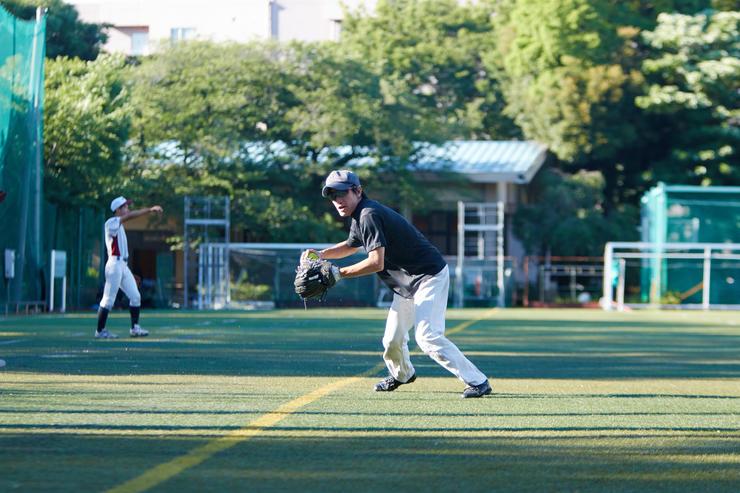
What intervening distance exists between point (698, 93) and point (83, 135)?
911 inches

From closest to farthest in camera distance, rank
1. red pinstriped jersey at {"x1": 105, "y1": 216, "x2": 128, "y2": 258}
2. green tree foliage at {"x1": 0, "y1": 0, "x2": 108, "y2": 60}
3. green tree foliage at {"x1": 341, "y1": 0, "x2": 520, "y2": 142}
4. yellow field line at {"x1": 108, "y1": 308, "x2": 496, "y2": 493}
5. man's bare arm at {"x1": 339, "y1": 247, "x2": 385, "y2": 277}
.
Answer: yellow field line at {"x1": 108, "y1": 308, "x2": 496, "y2": 493} → man's bare arm at {"x1": 339, "y1": 247, "x2": 385, "y2": 277} → red pinstriped jersey at {"x1": 105, "y1": 216, "x2": 128, "y2": 258} → green tree foliage at {"x1": 0, "y1": 0, "x2": 108, "y2": 60} → green tree foliage at {"x1": 341, "y1": 0, "x2": 520, "y2": 142}

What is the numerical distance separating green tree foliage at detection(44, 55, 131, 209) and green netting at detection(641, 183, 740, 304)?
17.5 m

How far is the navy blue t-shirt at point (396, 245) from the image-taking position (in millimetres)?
7602

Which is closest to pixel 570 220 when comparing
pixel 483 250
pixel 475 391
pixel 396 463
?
pixel 483 250

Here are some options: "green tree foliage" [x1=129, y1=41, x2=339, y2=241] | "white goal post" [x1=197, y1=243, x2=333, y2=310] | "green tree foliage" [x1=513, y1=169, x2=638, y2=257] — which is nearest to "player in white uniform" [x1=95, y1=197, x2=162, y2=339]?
"white goal post" [x1=197, y1=243, x2=333, y2=310]

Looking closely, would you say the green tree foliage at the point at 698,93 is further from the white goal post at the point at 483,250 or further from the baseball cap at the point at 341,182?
the baseball cap at the point at 341,182

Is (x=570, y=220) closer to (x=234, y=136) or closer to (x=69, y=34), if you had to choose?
(x=234, y=136)

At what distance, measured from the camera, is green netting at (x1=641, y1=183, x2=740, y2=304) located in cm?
3438

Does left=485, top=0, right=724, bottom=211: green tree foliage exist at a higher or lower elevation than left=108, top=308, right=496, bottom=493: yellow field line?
higher

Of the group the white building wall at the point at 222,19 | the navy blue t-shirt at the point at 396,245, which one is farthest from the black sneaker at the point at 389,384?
the white building wall at the point at 222,19

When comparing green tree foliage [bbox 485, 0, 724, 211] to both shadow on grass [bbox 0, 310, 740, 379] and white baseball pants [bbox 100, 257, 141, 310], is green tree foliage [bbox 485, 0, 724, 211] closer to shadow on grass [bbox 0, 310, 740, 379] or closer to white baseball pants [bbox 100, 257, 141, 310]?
shadow on grass [bbox 0, 310, 740, 379]

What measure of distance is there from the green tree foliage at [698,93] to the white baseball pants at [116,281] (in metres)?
28.5

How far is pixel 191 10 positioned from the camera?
180ft

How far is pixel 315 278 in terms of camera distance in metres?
7.66
